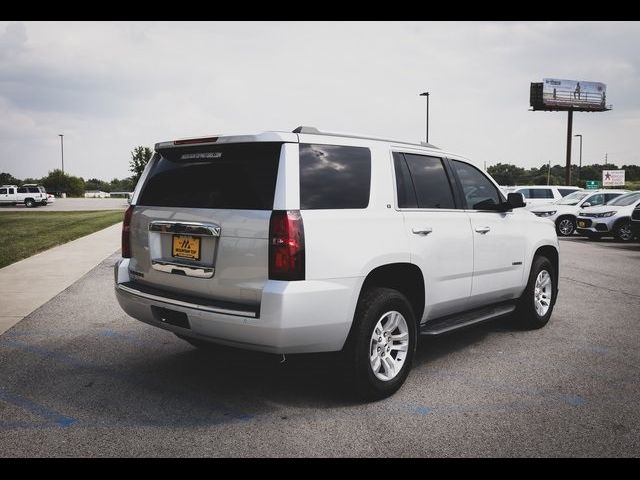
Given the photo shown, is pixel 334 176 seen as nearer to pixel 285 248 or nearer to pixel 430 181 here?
pixel 285 248

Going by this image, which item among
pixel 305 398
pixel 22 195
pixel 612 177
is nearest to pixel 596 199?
pixel 305 398

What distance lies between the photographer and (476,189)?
5.54m

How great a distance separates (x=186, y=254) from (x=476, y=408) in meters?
2.35

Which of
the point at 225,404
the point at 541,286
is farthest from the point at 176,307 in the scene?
the point at 541,286

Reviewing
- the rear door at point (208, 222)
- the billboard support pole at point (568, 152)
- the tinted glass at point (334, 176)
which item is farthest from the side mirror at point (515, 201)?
the billboard support pole at point (568, 152)

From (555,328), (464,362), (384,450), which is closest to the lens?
(384,450)

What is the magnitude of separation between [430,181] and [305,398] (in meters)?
2.13

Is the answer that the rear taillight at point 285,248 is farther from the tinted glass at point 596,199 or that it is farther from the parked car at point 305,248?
the tinted glass at point 596,199

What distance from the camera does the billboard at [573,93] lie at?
174ft

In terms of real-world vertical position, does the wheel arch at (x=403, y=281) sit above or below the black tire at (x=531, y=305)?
above

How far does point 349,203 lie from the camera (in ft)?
13.1

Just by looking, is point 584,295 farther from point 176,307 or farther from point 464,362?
point 176,307

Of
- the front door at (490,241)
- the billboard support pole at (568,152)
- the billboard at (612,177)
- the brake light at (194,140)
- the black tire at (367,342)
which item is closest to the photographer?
the black tire at (367,342)
